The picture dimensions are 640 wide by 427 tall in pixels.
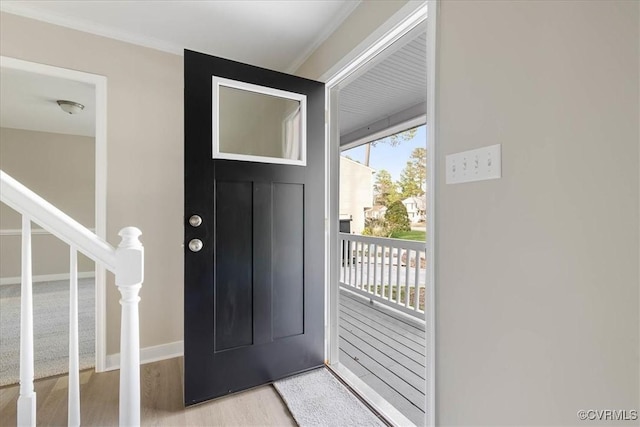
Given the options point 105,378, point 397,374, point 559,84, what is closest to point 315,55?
point 559,84

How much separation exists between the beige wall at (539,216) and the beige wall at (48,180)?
221 inches

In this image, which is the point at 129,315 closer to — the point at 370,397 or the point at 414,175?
the point at 370,397

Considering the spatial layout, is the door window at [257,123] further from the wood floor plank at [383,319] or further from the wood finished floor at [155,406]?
the wood floor plank at [383,319]

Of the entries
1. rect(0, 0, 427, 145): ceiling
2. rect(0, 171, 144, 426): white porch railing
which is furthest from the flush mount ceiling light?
rect(0, 171, 144, 426): white porch railing

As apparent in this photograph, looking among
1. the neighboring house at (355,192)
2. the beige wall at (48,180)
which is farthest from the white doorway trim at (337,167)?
the beige wall at (48,180)

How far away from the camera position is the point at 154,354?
218 cm

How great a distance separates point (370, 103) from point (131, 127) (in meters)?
2.37

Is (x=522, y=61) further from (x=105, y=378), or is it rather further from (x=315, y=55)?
(x=105, y=378)

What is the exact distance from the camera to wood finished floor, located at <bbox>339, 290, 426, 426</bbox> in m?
1.78

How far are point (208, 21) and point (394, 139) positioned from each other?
8.65ft

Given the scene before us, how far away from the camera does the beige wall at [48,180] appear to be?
440 centimetres

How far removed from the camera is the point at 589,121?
2.60 ft

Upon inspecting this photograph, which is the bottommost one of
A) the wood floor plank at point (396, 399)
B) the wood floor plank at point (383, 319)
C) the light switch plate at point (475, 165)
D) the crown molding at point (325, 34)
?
the wood floor plank at point (383, 319)

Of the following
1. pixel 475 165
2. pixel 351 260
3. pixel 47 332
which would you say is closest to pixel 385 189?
pixel 351 260
